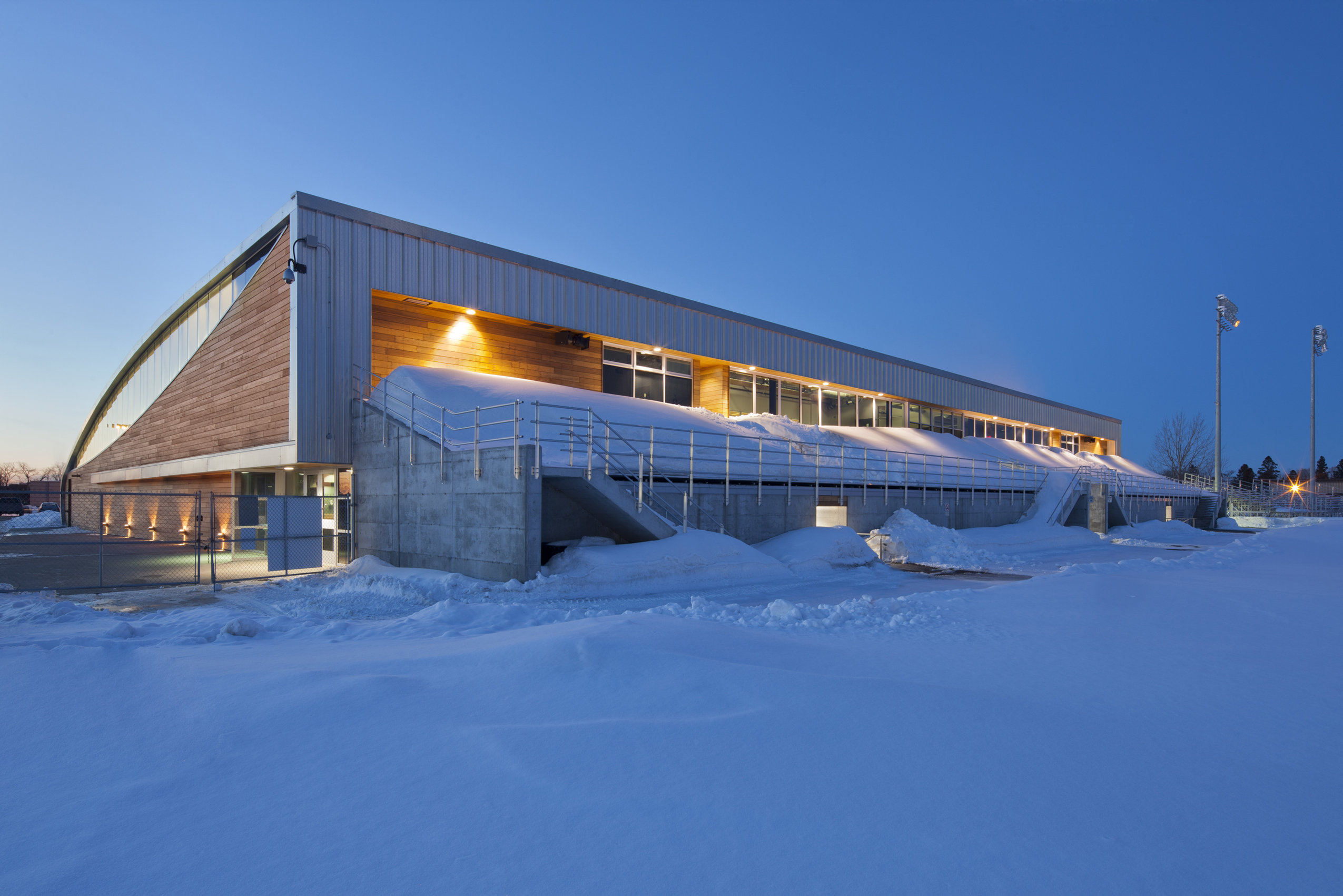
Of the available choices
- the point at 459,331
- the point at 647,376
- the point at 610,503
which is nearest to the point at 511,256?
the point at 459,331

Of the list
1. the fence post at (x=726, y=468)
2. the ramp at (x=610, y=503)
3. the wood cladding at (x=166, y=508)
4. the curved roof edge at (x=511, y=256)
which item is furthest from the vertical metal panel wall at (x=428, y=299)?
the ramp at (x=610, y=503)

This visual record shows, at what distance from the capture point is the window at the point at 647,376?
22.9m

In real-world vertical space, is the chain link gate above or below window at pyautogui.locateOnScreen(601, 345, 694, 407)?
below

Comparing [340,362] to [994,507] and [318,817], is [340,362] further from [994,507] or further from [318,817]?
[994,507]

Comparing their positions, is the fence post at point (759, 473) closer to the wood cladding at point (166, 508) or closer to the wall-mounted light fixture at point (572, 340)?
the wall-mounted light fixture at point (572, 340)

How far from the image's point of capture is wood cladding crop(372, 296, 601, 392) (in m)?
18.5

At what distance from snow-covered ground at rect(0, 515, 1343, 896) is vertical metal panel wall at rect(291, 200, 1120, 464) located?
10.2 metres

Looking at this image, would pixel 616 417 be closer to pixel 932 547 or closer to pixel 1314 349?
pixel 932 547

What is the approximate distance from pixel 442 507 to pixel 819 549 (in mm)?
8540

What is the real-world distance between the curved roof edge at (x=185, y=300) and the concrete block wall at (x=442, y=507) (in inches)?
210

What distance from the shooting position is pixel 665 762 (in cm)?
362

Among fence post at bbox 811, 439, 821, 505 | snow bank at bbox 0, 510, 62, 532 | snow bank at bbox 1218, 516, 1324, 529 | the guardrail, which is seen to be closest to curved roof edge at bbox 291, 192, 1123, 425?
the guardrail

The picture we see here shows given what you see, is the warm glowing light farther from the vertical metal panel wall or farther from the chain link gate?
the chain link gate

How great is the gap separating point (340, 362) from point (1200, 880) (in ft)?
58.6
